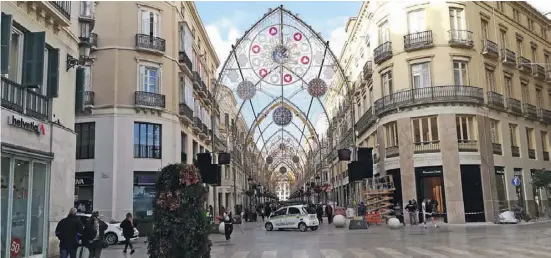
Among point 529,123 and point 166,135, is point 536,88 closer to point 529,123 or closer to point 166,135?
point 529,123

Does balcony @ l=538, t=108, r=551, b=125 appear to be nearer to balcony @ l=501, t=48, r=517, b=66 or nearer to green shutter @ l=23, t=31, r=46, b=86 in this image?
balcony @ l=501, t=48, r=517, b=66

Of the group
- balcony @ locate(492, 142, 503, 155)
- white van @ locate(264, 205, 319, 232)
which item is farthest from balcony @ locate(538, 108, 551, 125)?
white van @ locate(264, 205, 319, 232)

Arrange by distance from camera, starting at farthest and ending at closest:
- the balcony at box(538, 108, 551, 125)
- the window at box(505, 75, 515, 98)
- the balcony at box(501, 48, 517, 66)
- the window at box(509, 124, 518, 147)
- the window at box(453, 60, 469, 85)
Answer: the balcony at box(538, 108, 551, 125)
the window at box(505, 75, 515, 98)
the window at box(509, 124, 518, 147)
the balcony at box(501, 48, 517, 66)
the window at box(453, 60, 469, 85)

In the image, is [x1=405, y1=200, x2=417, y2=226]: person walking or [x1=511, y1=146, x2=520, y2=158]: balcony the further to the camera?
[x1=511, y1=146, x2=520, y2=158]: balcony

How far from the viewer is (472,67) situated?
3192cm

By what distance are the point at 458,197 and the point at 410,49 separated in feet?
32.1

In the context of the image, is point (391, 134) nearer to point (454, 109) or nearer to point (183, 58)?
point (454, 109)

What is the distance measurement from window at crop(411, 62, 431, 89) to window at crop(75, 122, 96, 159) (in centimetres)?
2022

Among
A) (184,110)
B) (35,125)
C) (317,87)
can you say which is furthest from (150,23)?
(35,125)

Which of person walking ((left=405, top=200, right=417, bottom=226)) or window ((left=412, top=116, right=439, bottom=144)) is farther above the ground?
window ((left=412, top=116, right=439, bottom=144))

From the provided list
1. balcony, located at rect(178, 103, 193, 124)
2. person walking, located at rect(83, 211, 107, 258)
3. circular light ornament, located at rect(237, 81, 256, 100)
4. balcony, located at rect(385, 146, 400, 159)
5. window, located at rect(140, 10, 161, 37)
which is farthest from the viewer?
circular light ornament, located at rect(237, 81, 256, 100)

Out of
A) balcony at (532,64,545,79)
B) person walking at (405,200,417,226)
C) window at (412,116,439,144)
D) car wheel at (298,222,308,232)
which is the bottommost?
car wheel at (298,222,308,232)

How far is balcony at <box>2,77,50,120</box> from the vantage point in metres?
13.2

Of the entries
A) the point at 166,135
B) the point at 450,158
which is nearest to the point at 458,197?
the point at 450,158
